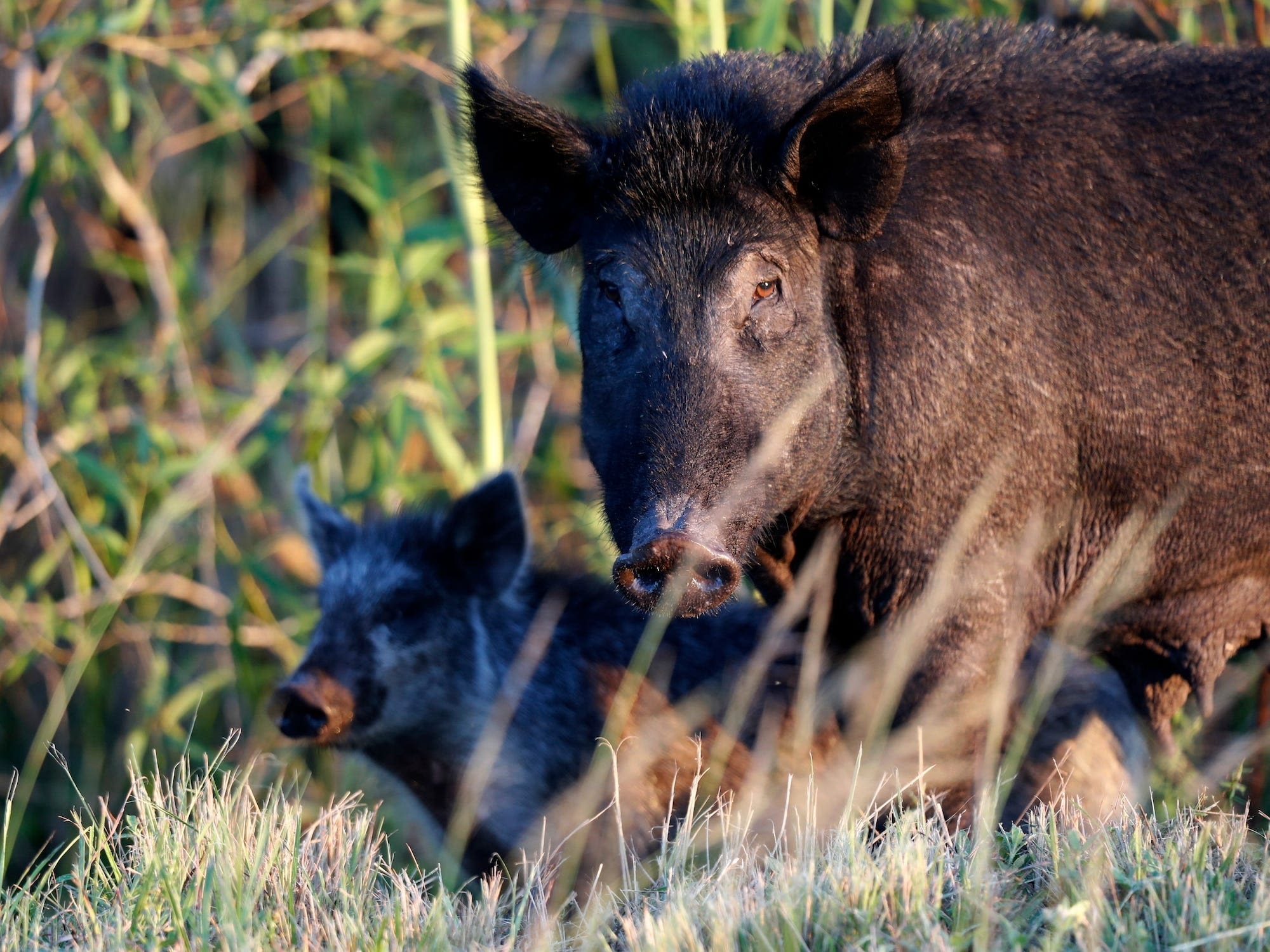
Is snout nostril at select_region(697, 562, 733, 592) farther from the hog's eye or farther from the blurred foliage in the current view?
the blurred foliage

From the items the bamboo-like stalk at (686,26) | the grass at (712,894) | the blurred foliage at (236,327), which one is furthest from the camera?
the blurred foliage at (236,327)

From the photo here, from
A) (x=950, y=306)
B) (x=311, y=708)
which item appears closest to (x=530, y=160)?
(x=950, y=306)

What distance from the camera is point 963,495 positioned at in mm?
3219

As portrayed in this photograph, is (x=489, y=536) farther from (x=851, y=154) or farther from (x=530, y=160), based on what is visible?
(x=851, y=154)

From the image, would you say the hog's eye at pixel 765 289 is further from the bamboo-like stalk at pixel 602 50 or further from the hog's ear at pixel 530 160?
the bamboo-like stalk at pixel 602 50

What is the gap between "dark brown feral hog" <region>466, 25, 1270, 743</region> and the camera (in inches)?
123

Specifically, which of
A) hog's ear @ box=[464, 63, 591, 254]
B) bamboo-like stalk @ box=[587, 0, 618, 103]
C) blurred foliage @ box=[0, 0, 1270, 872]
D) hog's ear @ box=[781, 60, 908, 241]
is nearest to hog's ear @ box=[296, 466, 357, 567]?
blurred foliage @ box=[0, 0, 1270, 872]

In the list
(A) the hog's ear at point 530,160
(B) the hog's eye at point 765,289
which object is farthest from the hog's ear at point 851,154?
Answer: (A) the hog's ear at point 530,160

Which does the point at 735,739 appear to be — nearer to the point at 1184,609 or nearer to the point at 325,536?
the point at 1184,609

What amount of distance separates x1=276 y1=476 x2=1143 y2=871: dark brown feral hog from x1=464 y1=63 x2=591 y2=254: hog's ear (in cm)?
117

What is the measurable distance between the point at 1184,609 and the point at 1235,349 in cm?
65

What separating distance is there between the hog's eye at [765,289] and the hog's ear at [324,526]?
7.14 ft

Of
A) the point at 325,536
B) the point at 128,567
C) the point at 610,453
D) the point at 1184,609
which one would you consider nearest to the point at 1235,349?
the point at 1184,609

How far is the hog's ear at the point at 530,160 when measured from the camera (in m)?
3.30
